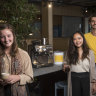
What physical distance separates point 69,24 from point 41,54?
30.7ft

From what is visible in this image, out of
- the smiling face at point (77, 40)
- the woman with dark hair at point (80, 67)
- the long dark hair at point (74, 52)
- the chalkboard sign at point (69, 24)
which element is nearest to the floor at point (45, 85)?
the woman with dark hair at point (80, 67)

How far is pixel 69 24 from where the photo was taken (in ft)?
39.4

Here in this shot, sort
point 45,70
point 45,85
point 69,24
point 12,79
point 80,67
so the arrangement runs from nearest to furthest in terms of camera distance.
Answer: point 12,79 < point 80,67 < point 45,70 < point 45,85 < point 69,24

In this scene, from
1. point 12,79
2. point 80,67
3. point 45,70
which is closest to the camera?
point 12,79

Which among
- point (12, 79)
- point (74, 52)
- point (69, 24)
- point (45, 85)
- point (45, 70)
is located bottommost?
point (45, 85)

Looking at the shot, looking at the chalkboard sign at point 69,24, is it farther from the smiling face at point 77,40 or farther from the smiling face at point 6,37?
the smiling face at point 6,37

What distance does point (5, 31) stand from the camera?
1625 mm

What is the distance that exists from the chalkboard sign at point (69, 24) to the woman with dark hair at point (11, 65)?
1013cm

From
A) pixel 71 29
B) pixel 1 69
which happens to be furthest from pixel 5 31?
pixel 71 29

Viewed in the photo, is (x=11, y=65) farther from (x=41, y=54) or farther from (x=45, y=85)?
(x=45, y=85)

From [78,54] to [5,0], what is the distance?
1197 mm

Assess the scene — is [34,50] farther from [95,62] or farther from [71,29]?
[71,29]

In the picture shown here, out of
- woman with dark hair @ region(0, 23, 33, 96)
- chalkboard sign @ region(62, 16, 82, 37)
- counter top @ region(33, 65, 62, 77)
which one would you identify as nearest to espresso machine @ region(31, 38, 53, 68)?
counter top @ region(33, 65, 62, 77)

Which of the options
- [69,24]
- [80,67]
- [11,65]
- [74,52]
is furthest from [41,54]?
[69,24]
